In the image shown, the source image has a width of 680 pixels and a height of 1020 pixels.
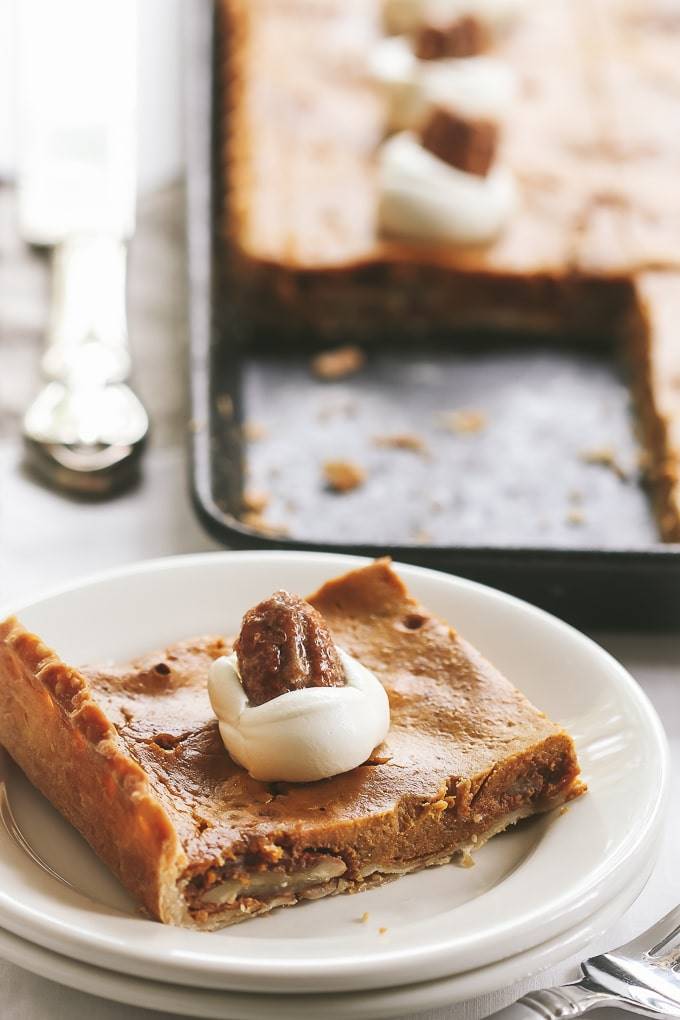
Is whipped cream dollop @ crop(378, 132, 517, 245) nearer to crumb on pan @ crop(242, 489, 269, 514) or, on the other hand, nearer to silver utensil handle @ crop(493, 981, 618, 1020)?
crumb on pan @ crop(242, 489, 269, 514)

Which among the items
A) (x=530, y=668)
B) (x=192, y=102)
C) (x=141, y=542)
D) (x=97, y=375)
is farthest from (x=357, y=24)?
(x=530, y=668)

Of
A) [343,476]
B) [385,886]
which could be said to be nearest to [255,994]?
[385,886]

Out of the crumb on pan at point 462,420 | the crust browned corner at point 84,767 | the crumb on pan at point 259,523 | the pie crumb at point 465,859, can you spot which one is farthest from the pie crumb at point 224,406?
the pie crumb at point 465,859

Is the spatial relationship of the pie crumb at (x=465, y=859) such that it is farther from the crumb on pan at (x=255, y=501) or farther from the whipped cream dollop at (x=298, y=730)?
the crumb on pan at (x=255, y=501)

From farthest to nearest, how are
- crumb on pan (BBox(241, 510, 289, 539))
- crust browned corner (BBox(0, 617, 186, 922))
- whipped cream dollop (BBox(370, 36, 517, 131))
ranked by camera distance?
whipped cream dollop (BBox(370, 36, 517, 131)), crumb on pan (BBox(241, 510, 289, 539)), crust browned corner (BBox(0, 617, 186, 922))

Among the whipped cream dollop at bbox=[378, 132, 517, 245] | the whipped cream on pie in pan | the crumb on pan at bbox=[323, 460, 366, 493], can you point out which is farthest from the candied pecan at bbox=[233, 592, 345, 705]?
the whipped cream dollop at bbox=[378, 132, 517, 245]

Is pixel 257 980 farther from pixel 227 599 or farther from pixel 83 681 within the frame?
pixel 227 599
